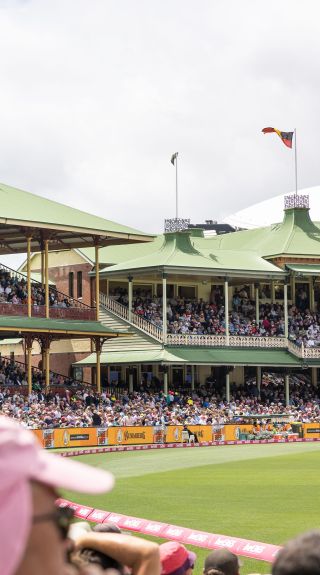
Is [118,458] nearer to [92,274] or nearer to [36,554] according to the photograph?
[92,274]

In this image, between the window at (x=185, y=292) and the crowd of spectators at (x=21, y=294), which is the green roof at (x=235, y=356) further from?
the crowd of spectators at (x=21, y=294)

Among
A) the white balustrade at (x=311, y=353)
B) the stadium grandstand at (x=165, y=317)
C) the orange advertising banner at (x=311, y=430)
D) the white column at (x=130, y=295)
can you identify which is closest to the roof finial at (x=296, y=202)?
the stadium grandstand at (x=165, y=317)

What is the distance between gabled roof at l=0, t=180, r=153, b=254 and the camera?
6178 centimetres

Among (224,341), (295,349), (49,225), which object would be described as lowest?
(295,349)

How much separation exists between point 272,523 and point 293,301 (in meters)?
57.9

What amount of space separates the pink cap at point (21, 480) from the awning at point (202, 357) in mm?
64870

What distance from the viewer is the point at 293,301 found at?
78.3m

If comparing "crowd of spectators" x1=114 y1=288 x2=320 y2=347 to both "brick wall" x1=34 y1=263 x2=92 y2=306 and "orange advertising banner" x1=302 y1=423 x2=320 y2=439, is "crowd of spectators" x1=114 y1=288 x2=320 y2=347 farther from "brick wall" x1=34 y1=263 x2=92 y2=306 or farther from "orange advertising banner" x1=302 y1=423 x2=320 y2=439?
"orange advertising banner" x1=302 y1=423 x2=320 y2=439

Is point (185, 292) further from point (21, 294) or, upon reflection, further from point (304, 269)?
point (21, 294)

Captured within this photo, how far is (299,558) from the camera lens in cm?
304

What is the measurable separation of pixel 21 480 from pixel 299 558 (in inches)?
33.2

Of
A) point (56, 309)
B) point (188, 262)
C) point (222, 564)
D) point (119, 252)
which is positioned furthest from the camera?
point (119, 252)

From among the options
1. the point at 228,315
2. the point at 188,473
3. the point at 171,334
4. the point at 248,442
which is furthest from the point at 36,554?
the point at 228,315

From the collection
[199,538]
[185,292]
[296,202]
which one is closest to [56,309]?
[185,292]
